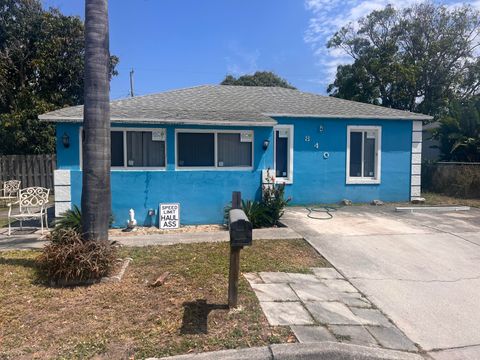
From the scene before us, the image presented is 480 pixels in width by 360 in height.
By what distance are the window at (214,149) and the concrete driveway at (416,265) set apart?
2.06m

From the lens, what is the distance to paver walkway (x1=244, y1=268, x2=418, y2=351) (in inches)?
145

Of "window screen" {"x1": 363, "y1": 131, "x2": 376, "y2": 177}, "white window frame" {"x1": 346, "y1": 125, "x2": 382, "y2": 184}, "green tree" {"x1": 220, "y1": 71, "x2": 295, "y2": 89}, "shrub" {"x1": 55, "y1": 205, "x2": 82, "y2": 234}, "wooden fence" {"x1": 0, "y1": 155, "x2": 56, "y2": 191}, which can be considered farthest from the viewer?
"green tree" {"x1": 220, "y1": 71, "x2": 295, "y2": 89}

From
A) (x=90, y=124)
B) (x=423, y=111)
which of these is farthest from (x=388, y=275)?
(x=423, y=111)

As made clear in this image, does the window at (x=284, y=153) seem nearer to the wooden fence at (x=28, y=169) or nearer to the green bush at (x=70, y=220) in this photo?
the green bush at (x=70, y=220)

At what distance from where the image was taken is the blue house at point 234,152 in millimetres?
9227

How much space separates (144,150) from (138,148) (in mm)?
159

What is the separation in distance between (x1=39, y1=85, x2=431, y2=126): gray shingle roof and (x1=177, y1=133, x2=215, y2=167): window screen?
0.48 metres

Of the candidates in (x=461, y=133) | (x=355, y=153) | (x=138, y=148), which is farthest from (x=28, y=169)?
(x=461, y=133)

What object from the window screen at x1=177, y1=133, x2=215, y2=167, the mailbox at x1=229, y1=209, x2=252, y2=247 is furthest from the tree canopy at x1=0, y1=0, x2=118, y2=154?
the mailbox at x1=229, y1=209, x2=252, y2=247

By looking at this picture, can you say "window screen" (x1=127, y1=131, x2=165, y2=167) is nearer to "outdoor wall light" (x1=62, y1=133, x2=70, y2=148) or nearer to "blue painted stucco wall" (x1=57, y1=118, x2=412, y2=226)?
"blue painted stucco wall" (x1=57, y1=118, x2=412, y2=226)

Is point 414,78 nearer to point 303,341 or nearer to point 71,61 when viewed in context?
point 71,61

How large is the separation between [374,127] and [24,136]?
15.4 m

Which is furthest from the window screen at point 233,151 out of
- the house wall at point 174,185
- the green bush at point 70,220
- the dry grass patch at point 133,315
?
the dry grass patch at point 133,315

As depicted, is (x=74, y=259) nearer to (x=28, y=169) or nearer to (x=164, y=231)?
(x=164, y=231)
